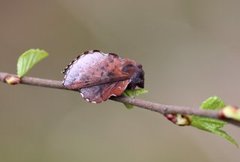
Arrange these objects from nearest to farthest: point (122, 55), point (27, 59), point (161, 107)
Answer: point (161, 107) < point (27, 59) < point (122, 55)

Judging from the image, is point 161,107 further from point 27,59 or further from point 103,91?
point 27,59

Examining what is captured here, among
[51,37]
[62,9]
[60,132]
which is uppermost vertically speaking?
[62,9]

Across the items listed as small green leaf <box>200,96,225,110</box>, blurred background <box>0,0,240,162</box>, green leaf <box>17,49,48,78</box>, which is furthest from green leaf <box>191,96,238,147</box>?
blurred background <box>0,0,240,162</box>

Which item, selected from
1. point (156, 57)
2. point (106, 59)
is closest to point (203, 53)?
point (156, 57)

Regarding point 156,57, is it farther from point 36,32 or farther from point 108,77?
point 108,77

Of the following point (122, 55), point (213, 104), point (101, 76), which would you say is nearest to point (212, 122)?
point (213, 104)
